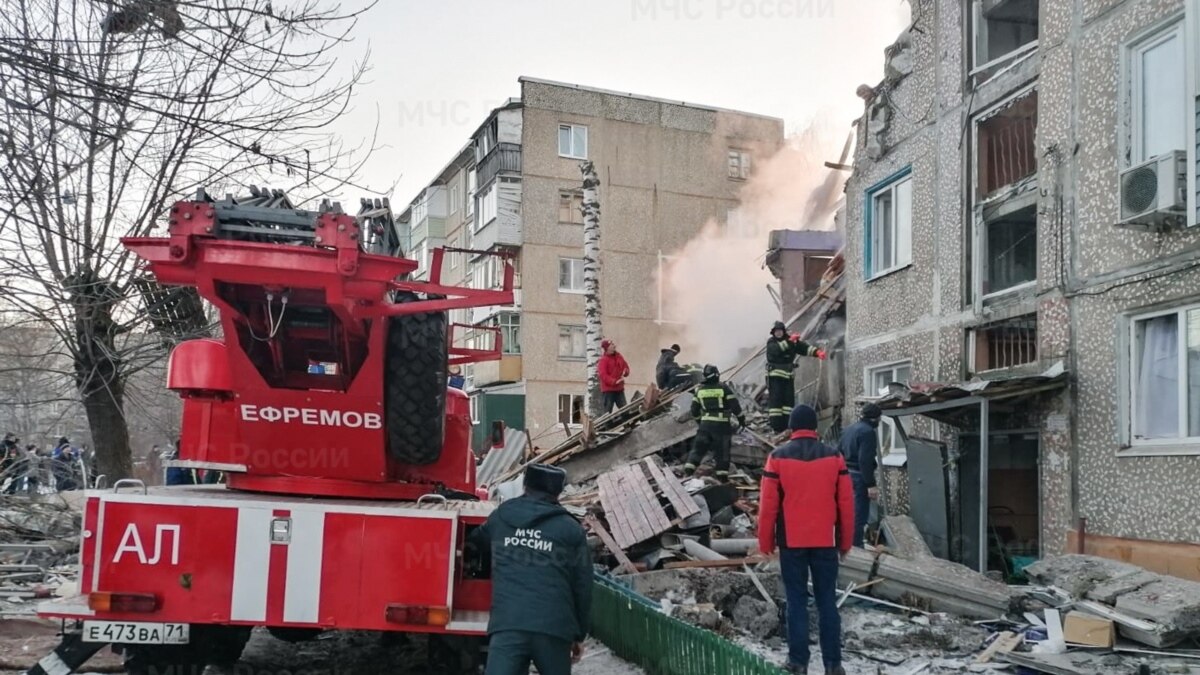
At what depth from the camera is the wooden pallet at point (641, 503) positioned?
384 inches

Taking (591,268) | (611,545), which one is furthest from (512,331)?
(611,545)

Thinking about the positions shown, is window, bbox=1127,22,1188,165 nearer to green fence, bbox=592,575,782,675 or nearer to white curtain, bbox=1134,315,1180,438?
white curtain, bbox=1134,315,1180,438

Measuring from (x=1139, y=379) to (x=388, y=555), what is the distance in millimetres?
7457

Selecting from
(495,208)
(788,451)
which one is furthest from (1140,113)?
(495,208)

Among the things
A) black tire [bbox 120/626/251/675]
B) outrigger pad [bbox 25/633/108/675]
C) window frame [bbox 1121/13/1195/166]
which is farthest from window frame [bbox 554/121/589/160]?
outrigger pad [bbox 25/633/108/675]

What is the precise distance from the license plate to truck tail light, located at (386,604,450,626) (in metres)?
1.13

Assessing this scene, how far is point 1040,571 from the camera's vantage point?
888cm

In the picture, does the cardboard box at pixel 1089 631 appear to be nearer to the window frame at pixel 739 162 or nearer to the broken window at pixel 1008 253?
the broken window at pixel 1008 253

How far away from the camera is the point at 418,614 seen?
16.9ft

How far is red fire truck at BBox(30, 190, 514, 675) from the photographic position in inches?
199

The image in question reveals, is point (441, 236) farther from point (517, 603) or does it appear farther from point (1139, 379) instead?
point (517, 603)

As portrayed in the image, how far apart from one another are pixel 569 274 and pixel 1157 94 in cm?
2615

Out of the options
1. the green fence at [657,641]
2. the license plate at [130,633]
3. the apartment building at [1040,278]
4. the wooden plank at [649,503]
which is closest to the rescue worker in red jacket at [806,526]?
the green fence at [657,641]

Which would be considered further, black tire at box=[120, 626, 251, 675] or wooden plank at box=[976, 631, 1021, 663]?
wooden plank at box=[976, 631, 1021, 663]
